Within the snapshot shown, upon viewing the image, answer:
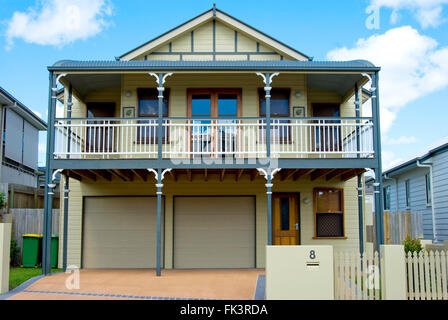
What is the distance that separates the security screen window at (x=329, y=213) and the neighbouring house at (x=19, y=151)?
1018 centimetres

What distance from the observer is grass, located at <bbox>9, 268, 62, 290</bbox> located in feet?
34.8

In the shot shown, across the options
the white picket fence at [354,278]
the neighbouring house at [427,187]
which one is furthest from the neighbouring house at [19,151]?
the neighbouring house at [427,187]

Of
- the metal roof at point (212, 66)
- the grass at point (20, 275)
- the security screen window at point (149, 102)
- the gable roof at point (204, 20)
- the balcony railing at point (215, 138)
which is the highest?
the gable roof at point (204, 20)

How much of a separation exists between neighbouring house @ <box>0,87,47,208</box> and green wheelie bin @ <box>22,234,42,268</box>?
2200mm

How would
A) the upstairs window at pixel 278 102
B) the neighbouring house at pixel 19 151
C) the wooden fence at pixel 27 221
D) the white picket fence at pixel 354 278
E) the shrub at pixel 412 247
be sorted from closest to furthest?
1. the white picket fence at pixel 354 278
2. the shrub at pixel 412 247
3. the upstairs window at pixel 278 102
4. the wooden fence at pixel 27 221
5. the neighbouring house at pixel 19 151

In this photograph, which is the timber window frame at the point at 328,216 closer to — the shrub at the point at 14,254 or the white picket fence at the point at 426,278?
the white picket fence at the point at 426,278

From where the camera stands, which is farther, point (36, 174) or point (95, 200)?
point (36, 174)

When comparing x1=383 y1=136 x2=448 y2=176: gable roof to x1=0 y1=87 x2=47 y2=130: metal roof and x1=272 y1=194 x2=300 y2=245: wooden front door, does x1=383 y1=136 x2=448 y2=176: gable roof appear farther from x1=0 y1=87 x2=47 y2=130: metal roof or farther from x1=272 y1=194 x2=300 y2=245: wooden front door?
x1=0 y1=87 x2=47 y2=130: metal roof

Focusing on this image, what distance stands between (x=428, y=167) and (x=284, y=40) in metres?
7.62

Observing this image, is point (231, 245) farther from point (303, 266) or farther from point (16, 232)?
point (16, 232)

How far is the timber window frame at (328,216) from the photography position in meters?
14.1

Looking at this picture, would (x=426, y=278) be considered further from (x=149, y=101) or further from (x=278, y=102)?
(x=149, y=101)

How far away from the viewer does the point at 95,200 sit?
14.3 m
